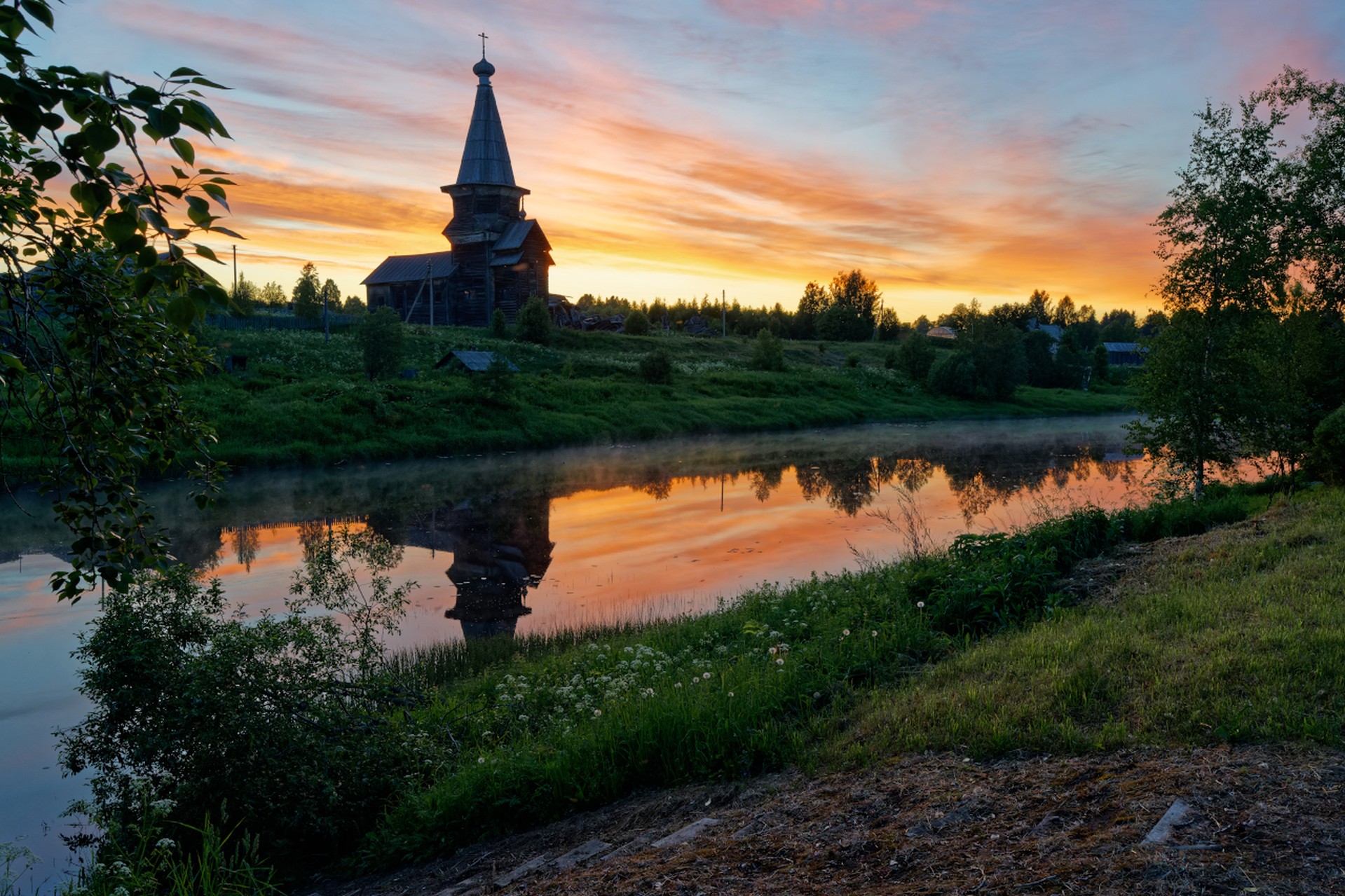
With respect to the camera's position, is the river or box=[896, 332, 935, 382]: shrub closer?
the river

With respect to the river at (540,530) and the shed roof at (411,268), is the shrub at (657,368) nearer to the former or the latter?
the river at (540,530)

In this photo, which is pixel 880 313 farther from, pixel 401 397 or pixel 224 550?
pixel 224 550

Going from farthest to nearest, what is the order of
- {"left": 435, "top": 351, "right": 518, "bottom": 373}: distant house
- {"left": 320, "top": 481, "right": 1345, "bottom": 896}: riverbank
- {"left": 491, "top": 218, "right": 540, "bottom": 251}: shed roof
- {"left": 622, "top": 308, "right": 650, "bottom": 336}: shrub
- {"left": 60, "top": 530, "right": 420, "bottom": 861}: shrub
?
{"left": 622, "top": 308, "right": 650, "bottom": 336}: shrub, {"left": 491, "top": 218, "right": 540, "bottom": 251}: shed roof, {"left": 435, "top": 351, "right": 518, "bottom": 373}: distant house, {"left": 60, "top": 530, "right": 420, "bottom": 861}: shrub, {"left": 320, "top": 481, "right": 1345, "bottom": 896}: riverbank

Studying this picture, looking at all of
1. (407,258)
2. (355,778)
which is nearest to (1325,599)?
(355,778)

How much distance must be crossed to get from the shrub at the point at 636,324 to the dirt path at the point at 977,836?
75127 mm

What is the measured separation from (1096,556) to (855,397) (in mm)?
54367

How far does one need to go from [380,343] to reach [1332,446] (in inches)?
1535

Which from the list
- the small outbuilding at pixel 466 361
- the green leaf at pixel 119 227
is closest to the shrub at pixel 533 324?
the small outbuilding at pixel 466 361

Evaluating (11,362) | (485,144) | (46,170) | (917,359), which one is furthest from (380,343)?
(917,359)

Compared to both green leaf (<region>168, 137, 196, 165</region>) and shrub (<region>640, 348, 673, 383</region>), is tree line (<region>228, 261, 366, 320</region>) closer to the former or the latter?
shrub (<region>640, 348, 673, 383</region>)

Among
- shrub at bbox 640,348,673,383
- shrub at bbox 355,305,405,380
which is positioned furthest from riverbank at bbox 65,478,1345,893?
shrub at bbox 640,348,673,383

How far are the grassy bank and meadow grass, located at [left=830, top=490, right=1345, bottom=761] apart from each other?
29764 mm

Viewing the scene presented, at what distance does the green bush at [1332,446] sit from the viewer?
1405 centimetres

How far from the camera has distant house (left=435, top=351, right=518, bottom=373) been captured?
46.4 m
